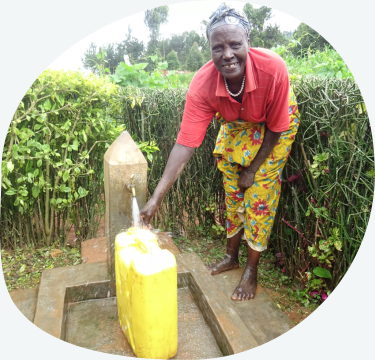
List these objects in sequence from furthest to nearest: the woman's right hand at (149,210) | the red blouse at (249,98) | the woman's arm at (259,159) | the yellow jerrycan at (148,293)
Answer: the woman's arm at (259,159)
the red blouse at (249,98)
the woman's right hand at (149,210)
the yellow jerrycan at (148,293)

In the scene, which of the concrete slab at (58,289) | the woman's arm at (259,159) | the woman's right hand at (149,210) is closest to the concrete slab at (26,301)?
the concrete slab at (58,289)

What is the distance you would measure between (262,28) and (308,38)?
0.26 m

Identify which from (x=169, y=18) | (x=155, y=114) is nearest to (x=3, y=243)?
(x=155, y=114)

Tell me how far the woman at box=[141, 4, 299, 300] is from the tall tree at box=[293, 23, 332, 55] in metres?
0.28

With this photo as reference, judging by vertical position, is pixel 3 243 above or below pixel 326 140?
below

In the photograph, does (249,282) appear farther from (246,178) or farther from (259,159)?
(259,159)

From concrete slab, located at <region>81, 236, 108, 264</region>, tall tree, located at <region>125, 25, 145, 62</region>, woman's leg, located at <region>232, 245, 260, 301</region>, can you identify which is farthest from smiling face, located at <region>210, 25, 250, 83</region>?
concrete slab, located at <region>81, 236, 108, 264</region>

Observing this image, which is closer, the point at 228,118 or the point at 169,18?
the point at 169,18

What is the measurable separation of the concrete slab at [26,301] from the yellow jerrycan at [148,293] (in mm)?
855

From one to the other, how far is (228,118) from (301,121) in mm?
593

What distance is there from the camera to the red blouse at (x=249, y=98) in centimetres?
234

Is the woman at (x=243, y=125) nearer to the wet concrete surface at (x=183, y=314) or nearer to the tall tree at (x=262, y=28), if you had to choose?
the tall tree at (x=262, y=28)

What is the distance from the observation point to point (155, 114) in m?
3.70

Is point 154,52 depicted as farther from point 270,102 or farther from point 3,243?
point 3,243
